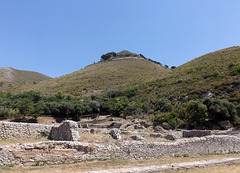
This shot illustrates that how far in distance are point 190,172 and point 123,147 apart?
12.3 feet

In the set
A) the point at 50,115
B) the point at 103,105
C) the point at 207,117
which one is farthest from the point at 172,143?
the point at 103,105

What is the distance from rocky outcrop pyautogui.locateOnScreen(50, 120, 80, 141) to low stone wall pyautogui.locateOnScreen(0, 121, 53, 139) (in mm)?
734

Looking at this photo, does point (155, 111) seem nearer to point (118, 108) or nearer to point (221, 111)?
point (118, 108)

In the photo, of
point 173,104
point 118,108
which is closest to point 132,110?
point 118,108

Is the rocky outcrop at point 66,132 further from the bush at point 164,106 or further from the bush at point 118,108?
the bush at point 118,108

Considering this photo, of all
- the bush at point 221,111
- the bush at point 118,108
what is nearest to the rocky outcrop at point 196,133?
the bush at point 221,111

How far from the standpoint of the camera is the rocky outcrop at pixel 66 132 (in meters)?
10.6

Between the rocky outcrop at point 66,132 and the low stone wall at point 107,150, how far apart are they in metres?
1.94

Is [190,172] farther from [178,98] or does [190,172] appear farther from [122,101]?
[122,101]

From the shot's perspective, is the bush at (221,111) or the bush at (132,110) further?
the bush at (132,110)

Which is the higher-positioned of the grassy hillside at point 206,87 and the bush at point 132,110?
the grassy hillside at point 206,87

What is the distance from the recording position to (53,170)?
7.06 metres

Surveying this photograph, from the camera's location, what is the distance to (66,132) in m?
11.2

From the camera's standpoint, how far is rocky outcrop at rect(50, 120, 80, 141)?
1062cm
